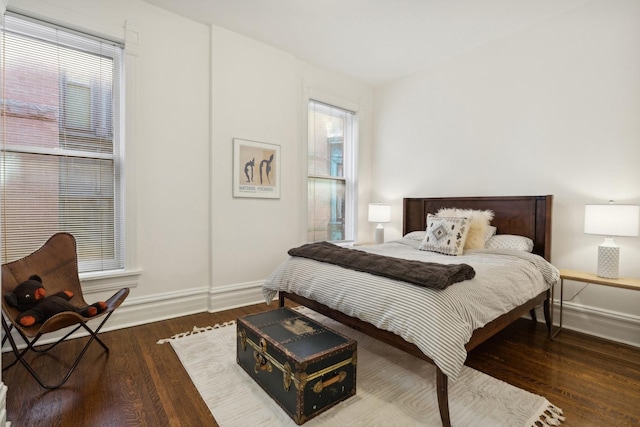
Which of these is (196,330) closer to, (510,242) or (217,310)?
(217,310)

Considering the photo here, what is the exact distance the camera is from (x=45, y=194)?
8.00 ft

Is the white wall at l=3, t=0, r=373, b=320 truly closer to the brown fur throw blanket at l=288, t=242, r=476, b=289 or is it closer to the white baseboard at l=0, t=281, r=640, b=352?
the white baseboard at l=0, t=281, r=640, b=352

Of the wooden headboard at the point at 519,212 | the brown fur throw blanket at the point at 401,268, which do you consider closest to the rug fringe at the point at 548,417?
the brown fur throw blanket at the point at 401,268

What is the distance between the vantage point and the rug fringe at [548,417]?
1.55 m

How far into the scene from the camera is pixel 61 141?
251 cm

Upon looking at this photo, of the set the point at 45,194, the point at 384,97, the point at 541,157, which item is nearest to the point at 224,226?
the point at 45,194

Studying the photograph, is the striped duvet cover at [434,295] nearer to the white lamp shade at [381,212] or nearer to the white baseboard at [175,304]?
the white baseboard at [175,304]

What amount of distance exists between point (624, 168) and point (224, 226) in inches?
141

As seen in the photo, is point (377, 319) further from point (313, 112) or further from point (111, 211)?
point (313, 112)

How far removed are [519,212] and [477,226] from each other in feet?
1.59

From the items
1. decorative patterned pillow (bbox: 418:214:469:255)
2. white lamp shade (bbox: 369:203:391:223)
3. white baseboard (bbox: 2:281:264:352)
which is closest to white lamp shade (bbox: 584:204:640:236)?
decorative patterned pillow (bbox: 418:214:469:255)

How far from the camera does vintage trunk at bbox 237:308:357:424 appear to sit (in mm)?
1542

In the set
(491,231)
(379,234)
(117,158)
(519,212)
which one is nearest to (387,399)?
(491,231)

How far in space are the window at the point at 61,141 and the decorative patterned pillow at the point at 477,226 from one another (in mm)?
3171
